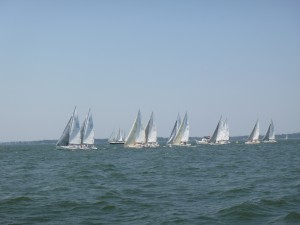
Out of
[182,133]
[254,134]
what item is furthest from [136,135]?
[254,134]

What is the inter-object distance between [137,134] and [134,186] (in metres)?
72.1

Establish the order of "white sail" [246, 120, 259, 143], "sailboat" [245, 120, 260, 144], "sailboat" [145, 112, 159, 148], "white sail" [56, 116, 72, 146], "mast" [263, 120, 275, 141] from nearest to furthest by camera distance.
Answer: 1. "white sail" [56, 116, 72, 146]
2. "sailboat" [145, 112, 159, 148]
3. "white sail" [246, 120, 259, 143]
4. "sailboat" [245, 120, 260, 144]
5. "mast" [263, 120, 275, 141]

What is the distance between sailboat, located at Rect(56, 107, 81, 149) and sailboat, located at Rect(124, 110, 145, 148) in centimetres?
1321

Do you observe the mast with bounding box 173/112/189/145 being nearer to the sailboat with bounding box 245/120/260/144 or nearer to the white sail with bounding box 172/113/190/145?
the white sail with bounding box 172/113/190/145

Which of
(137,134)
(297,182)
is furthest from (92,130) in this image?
(297,182)

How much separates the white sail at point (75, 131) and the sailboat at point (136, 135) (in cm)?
1385

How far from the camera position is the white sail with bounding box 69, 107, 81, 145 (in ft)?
277

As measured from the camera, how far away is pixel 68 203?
18203mm

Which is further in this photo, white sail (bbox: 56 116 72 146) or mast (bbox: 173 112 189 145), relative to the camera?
mast (bbox: 173 112 189 145)

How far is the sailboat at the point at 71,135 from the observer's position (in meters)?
84.6

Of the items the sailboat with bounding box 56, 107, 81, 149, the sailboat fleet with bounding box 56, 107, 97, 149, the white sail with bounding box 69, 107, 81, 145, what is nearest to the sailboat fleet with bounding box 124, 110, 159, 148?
the sailboat fleet with bounding box 56, 107, 97, 149

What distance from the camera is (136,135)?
9631 cm

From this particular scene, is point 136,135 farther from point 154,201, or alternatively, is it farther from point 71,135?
point 154,201

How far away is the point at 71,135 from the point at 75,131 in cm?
127
